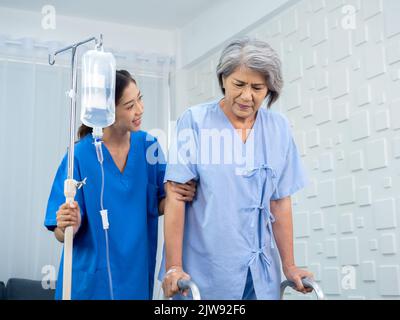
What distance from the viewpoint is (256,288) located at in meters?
1.64

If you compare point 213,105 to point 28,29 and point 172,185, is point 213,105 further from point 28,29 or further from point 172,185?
point 28,29

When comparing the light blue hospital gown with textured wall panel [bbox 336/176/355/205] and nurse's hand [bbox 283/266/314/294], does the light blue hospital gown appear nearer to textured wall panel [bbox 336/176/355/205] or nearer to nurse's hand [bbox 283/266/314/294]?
nurse's hand [bbox 283/266/314/294]

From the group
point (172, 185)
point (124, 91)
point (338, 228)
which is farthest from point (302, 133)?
point (172, 185)

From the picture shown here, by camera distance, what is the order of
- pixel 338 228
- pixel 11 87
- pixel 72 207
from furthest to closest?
pixel 11 87
pixel 338 228
pixel 72 207

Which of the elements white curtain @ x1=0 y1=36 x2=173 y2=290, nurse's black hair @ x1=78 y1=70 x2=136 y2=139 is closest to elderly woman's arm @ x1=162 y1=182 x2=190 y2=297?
nurse's black hair @ x1=78 y1=70 x2=136 y2=139

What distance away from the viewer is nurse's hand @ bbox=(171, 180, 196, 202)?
1.66m

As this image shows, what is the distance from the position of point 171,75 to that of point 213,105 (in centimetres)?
310

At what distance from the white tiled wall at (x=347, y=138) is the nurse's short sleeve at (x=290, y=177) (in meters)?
1.15

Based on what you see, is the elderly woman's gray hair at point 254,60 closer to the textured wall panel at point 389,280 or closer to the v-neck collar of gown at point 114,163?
the v-neck collar of gown at point 114,163

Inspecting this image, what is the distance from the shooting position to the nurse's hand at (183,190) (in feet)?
5.44

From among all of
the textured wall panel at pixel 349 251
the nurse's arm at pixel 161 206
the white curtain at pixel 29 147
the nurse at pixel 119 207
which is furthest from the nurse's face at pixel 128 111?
the white curtain at pixel 29 147

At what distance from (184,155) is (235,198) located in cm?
17

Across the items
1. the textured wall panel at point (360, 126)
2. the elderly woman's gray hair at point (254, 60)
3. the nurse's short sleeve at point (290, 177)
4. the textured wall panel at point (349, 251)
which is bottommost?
the textured wall panel at point (349, 251)

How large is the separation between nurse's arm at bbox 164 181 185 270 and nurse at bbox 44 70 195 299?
0.97ft
